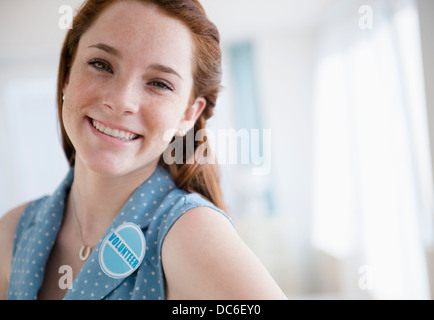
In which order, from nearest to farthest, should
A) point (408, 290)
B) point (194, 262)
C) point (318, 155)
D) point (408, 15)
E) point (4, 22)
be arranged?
point (194, 262) < point (4, 22) < point (408, 15) < point (408, 290) < point (318, 155)

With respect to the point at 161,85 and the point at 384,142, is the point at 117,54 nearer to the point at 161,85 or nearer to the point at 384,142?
the point at 161,85

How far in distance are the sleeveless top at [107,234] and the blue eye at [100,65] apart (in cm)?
18

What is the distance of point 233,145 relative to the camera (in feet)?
2.12

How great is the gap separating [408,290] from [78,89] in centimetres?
157

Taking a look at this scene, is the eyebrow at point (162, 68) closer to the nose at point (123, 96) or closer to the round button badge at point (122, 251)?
the nose at point (123, 96)

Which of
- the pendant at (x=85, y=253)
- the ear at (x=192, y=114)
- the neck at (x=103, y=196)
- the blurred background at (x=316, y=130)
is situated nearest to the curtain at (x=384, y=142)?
the blurred background at (x=316, y=130)

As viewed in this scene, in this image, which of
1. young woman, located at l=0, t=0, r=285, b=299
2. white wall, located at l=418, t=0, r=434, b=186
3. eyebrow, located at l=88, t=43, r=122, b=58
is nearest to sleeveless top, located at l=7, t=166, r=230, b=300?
young woman, located at l=0, t=0, r=285, b=299

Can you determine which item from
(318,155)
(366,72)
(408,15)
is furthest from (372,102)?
(318,155)

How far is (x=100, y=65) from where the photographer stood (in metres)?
0.51

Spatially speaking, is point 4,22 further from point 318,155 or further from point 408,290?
point 318,155

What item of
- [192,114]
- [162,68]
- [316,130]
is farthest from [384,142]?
[162,68]

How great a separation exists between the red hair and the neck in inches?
2.4

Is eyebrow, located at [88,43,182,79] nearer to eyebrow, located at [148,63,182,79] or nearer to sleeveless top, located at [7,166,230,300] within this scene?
eyebrow, located at [148,63,182,79]

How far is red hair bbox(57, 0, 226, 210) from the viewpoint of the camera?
0.51 m
